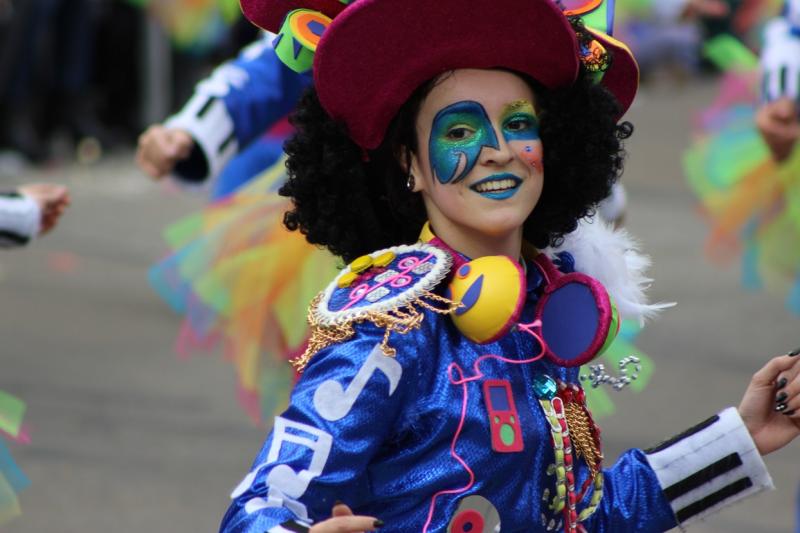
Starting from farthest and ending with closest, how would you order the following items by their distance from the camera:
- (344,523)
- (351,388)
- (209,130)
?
(209,130) → (351,388) → (344,523)

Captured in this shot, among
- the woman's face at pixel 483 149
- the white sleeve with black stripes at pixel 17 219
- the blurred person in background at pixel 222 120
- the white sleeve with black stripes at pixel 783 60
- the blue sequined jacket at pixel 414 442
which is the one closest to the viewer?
the blue sequined jacket at pixel 414 442

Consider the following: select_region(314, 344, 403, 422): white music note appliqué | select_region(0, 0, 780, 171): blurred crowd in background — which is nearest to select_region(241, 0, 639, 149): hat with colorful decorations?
select_region(314, 344, 403, 422): white music note appliqué

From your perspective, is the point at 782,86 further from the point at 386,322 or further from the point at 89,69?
the point at 89,69

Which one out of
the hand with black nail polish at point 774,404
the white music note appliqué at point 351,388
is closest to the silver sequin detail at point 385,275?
the white music note appliqué at point 351,388

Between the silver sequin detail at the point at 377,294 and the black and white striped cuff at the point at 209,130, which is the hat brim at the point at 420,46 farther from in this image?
the black and white striped cuff at the point at 209,130

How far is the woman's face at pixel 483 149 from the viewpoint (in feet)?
8.55

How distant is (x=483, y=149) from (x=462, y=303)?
0.87ft

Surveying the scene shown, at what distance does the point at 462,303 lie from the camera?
249cm

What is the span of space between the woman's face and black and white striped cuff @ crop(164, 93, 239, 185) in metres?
1.81

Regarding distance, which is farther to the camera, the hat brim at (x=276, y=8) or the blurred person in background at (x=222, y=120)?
the blurred person in background at (x=222, y=120)

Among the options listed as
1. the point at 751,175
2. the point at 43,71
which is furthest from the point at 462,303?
the point at 43,71

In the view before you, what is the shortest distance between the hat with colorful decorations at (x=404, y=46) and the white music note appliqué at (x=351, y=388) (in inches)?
16.4

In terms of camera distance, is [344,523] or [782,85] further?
[782,85]

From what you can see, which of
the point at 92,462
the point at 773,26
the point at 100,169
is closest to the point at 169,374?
the point at 92,462
